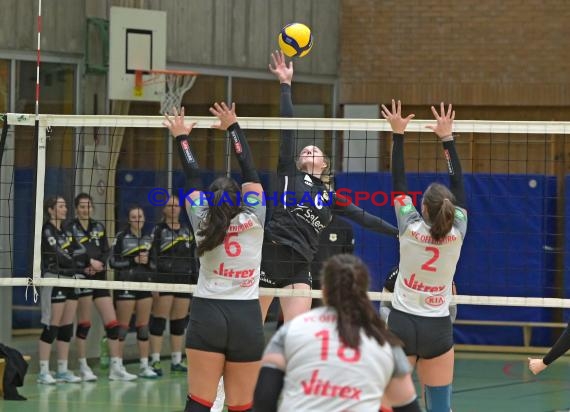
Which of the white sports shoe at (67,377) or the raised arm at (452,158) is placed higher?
the raised arm at (452,158)

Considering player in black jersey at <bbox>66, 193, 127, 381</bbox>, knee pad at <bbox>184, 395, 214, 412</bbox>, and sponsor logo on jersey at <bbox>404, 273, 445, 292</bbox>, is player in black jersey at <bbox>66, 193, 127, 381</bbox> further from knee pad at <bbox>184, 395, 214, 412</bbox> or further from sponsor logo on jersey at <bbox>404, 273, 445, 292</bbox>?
sponsor logo on jersey at <bbox>404, 273, 445, 292</bbox>

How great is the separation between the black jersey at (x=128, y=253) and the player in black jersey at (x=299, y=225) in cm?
422

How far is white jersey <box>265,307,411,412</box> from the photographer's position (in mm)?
4234

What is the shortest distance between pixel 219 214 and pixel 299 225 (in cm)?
192

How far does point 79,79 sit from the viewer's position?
13.8 meters

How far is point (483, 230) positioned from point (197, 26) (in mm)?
4681

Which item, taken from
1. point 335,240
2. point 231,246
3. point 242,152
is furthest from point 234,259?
point 335,240

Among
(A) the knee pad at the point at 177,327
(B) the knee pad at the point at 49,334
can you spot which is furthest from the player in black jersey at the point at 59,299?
(A) the knee pad at the point at 177,327

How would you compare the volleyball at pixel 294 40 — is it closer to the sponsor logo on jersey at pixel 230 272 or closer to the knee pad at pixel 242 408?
the sponsor logo on jersey at pixel 230 272

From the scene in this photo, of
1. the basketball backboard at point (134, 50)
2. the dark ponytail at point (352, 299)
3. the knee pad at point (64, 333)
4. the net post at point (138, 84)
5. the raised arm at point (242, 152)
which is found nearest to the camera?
the dark ponytail at point (352, 299)

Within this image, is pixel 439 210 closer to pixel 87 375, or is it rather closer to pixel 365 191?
pixel 87 375

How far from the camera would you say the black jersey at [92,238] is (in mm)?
12125

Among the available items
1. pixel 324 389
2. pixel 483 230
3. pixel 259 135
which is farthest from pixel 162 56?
pixel 324 389

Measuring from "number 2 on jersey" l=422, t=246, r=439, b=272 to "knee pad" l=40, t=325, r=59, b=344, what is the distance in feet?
20.7
